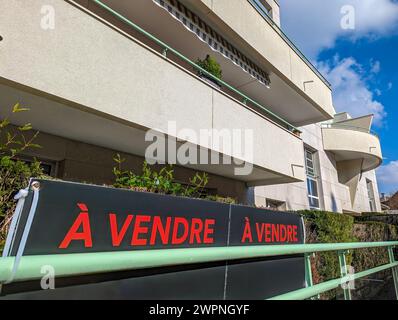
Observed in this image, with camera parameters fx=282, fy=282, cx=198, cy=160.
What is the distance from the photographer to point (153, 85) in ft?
17.0

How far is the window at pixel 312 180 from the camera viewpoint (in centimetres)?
1641

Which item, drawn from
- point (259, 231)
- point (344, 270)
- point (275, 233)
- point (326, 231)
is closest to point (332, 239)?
point (326, 231)

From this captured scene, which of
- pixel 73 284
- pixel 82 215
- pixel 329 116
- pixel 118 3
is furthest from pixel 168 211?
pixel 329 116

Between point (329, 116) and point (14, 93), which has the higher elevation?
point (329, 116)

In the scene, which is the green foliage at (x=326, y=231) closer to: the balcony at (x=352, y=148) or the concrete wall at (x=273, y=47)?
the concrete wall at (x=273, y=47)

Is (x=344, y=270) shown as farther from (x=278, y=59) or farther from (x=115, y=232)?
(x=278, y=59)

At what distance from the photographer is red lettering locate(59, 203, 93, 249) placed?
5.09 ft

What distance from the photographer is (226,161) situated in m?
7.23

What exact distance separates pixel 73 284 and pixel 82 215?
0.38m

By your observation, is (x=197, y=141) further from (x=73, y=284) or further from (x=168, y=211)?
(x=73, y=284)

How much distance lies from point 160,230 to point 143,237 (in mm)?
150

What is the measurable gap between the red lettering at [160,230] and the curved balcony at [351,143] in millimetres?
18728

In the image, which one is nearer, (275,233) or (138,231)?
(138,231)

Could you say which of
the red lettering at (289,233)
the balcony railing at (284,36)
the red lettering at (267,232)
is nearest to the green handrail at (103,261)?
the red lettering at (267,232)
